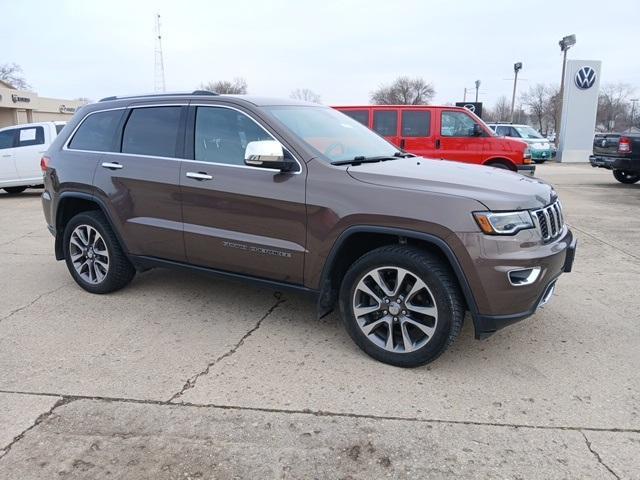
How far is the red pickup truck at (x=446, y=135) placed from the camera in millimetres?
10695

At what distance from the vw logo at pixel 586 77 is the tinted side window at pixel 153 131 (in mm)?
22999

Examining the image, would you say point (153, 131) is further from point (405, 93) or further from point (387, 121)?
point (405, 93)

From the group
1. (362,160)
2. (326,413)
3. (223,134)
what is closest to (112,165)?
(223,134)

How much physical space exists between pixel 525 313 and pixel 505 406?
1.91ft

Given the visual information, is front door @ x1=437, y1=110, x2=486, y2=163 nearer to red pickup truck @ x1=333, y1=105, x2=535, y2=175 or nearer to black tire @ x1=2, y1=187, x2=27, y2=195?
red pickup truck @ x1=333, y1=105, x2=535, y2=175

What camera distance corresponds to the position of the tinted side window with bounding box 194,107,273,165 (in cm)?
405

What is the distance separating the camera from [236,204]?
3.97 meters

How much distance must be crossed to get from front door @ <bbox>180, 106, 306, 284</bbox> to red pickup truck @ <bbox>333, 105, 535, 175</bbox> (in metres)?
7.37

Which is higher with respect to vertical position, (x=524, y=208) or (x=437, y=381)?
(x=524, y=208)

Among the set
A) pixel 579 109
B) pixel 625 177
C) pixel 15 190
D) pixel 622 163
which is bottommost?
pixel 15 190

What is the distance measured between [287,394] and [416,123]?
8.87 metres

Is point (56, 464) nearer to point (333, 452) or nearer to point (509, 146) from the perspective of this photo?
point (333, 452)

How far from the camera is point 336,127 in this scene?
4508 mm

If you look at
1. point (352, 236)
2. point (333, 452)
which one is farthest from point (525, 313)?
point (333, 452)
